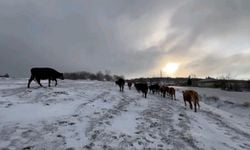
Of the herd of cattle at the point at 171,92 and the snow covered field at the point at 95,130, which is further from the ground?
the herd of cattle at the point at 171,92

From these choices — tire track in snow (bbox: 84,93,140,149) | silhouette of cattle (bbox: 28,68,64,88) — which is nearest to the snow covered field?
tire track in snow (bbox: 84,93,140,149)

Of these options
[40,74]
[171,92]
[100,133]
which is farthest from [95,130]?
[171,92]

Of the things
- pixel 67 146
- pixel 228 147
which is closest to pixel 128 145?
pixel 67 146

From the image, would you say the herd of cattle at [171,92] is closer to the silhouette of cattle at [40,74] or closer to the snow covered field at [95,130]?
the snow covered field at [95,130]

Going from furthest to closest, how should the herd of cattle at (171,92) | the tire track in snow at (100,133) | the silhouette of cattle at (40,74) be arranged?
the silhouette of cattle at (40,74) < the herd of cattle at (171,92) < the tire track in snow at (100,133)

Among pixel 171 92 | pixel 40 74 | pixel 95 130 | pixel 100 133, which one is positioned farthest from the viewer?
pixel 171 92

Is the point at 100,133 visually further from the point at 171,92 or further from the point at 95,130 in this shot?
the point at 171,92

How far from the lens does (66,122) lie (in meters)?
12.0

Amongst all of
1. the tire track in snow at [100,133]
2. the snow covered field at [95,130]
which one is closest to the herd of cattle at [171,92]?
the snow covered field at [95,130]

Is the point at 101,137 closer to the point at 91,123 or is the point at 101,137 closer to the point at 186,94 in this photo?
the point at 91,123

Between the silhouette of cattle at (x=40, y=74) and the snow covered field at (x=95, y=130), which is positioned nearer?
the snow covered field at (x=95, y=130)

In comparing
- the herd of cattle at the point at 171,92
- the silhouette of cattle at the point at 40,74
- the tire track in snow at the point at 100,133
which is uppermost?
the silhouette of cattle at the point at 40,74

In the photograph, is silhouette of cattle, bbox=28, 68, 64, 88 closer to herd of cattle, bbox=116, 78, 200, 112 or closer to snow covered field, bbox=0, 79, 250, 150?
snow covered field, bbox=0, 79, 250, 150

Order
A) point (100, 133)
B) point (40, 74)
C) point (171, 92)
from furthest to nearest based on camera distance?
point (171, 92) < point (40, 74) < point (100, 133)
